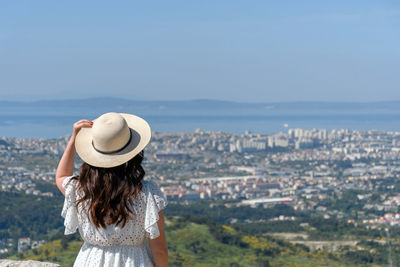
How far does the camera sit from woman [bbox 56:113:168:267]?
1883mm

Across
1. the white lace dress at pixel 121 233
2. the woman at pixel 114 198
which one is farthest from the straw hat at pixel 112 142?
the white lace dress at pixel 121 233

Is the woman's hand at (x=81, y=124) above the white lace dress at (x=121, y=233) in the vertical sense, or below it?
above

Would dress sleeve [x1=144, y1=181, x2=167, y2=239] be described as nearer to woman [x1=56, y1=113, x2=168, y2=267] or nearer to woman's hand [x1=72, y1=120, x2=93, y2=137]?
woman [x1=56, y1=113, x2=168, y2=267]

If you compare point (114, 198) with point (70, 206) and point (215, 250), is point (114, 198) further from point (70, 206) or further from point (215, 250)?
point (215, 250)

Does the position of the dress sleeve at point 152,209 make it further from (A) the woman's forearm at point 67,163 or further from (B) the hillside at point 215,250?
(B) the hillside at point 215,250

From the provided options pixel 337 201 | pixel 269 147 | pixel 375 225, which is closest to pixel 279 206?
pixel 337 201

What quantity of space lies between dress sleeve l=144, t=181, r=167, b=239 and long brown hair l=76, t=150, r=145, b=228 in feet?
0.12

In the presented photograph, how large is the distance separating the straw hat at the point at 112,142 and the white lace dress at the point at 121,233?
0.11m

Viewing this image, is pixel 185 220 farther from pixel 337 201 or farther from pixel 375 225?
pixel 337 201

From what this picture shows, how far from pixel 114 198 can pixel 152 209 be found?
0.12 metres

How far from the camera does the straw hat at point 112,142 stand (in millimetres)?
1868

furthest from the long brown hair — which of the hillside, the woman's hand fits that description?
the hillside

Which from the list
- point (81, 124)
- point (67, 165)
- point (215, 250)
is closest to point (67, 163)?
point (67, 165)

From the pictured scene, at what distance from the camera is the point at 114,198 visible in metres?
1.88
